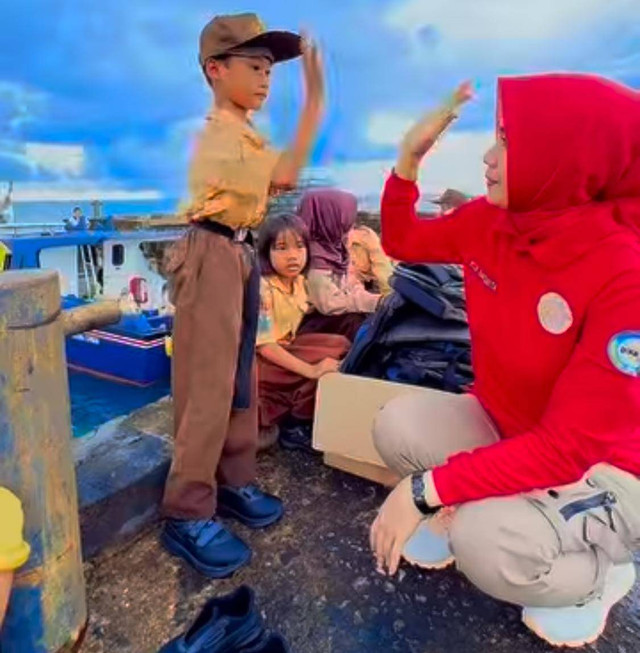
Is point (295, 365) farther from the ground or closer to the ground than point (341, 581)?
Result: farther from the ground

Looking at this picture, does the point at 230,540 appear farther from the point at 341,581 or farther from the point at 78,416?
the point at 78,416

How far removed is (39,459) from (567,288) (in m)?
0.90

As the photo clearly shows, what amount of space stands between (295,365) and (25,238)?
6242 mm

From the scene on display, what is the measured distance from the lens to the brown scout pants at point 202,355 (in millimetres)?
1265

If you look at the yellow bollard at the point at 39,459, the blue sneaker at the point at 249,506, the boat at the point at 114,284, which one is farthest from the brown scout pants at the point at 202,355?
the boat at the point at 114,284

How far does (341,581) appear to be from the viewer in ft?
4.18

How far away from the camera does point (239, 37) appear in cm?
120

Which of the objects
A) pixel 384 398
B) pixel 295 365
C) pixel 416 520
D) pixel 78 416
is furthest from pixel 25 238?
pixel 416 520

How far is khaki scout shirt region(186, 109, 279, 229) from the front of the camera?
119 cm

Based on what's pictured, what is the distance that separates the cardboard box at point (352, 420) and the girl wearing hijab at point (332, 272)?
1.83ft

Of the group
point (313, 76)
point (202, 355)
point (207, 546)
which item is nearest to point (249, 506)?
point (207, 546)

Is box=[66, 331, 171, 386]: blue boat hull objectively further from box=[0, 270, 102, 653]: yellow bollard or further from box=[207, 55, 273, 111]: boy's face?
box=[0, 270, 102, 653]: yellow bollard

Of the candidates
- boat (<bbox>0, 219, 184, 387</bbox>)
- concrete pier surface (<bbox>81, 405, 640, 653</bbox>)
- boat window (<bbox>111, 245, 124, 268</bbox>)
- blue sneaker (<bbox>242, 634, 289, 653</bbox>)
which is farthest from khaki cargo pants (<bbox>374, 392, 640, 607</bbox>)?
boat window (<bbox>111, 245, 124, 268</bbox>)

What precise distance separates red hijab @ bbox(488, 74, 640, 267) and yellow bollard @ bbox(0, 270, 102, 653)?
2.50ft
